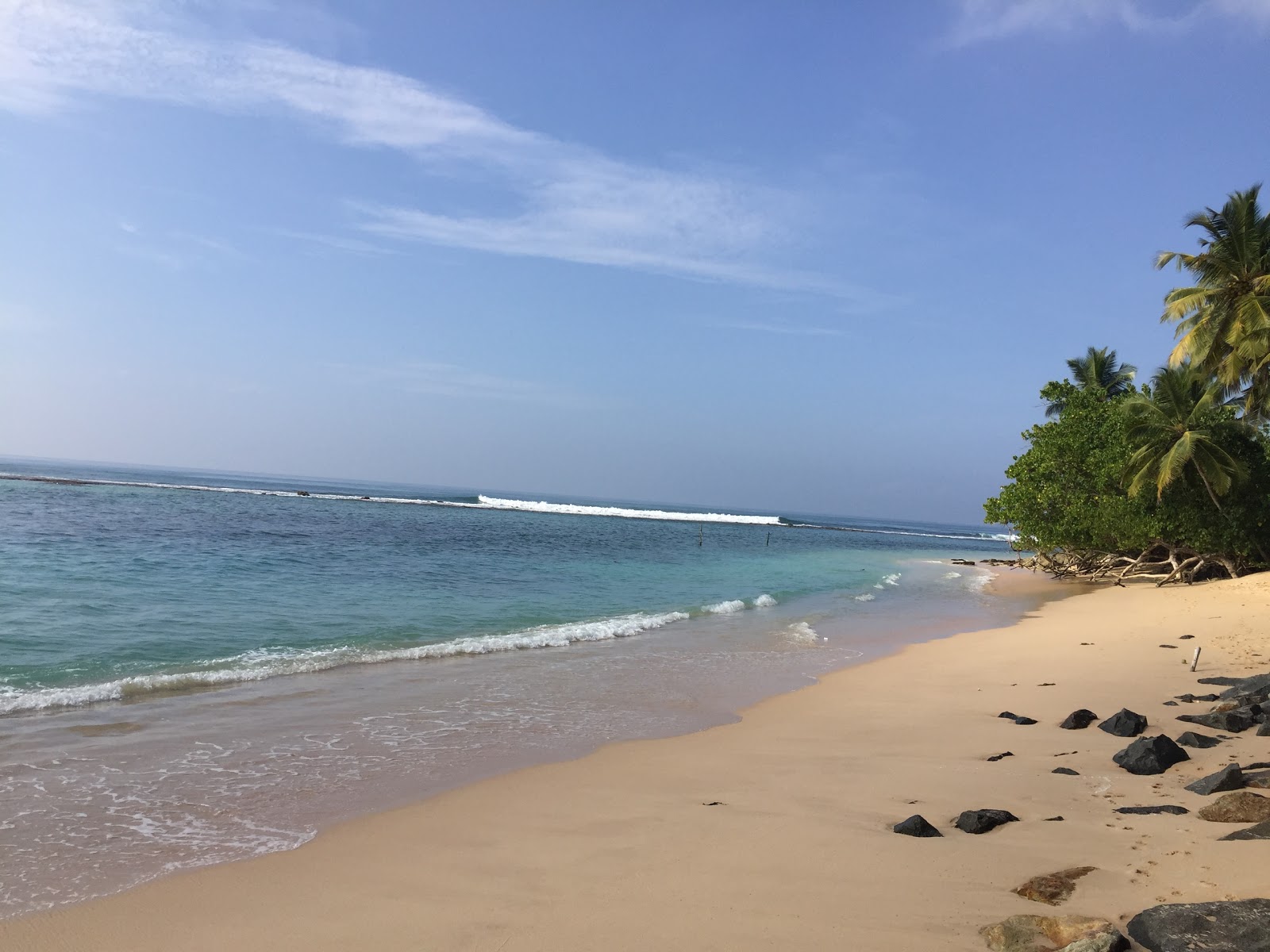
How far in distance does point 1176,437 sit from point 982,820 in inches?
940

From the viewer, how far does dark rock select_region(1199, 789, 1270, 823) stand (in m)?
5.09

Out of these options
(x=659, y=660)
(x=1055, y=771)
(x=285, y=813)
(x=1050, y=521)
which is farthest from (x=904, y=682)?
(x=1050, y=521)

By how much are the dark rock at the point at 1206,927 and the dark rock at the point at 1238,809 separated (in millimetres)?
1657

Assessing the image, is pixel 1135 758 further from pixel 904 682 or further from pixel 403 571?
pixel 403 571

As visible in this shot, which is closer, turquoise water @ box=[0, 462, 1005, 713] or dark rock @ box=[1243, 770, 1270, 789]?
dark rock @ box=[1243, 770, 1270, 789]

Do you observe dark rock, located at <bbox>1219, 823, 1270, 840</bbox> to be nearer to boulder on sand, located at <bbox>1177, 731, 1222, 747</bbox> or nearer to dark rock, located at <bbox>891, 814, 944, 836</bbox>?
dark rock, located at <bbox>891, 814, 944, 836</bbox>

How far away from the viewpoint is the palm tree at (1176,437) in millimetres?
23328

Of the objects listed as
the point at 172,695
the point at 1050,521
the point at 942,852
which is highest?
the point at 1050,521

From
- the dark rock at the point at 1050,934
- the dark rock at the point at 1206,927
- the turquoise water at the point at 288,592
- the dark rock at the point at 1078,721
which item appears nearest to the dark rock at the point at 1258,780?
the dark rock at the point at 1078,721

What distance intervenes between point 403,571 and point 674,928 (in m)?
21.0

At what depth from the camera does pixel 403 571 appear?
78.4 feet

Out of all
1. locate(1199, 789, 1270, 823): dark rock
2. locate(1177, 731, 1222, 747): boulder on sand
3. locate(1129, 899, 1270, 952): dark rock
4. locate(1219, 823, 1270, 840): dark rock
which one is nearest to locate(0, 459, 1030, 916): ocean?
locate(1177, 731, 1222, 747): boulder on sand

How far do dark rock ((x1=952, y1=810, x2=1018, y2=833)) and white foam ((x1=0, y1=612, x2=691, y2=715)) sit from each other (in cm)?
916

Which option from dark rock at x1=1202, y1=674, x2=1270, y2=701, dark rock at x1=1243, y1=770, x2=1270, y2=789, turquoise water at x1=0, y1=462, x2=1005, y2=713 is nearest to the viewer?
dark rock at x1=1243, y1=770, x2=1270, y2=789
